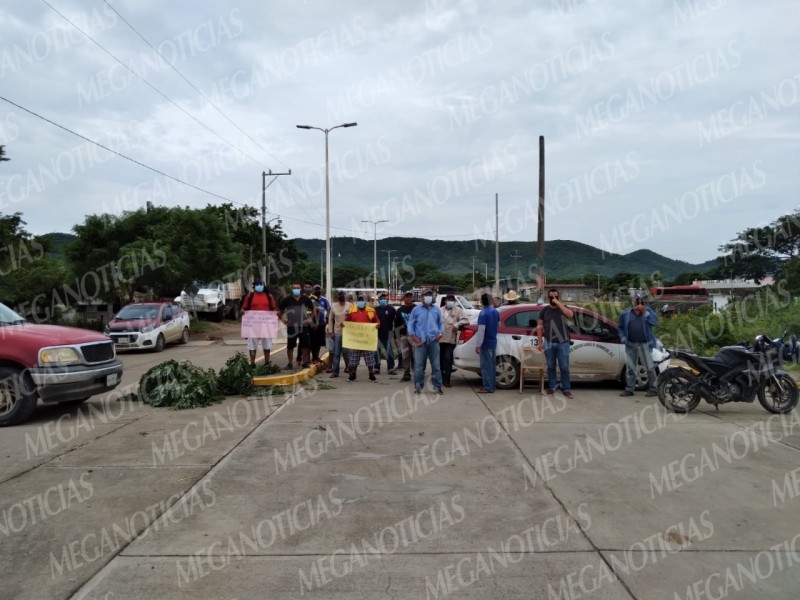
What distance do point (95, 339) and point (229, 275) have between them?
2365cm

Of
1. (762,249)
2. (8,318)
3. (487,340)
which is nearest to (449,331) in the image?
(487,340)

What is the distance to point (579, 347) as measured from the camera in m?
11.6

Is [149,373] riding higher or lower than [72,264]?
lower

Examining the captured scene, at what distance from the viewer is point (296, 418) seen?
8.85 m

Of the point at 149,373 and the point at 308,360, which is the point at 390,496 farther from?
the point at 308,360

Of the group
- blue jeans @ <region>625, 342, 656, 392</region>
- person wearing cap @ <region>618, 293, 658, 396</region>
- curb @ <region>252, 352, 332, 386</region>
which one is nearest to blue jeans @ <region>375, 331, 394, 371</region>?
curb @ <region>252, 352, 332, 386</region>

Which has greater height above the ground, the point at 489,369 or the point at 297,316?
the point at 297,316

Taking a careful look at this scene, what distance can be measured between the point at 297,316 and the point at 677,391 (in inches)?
276

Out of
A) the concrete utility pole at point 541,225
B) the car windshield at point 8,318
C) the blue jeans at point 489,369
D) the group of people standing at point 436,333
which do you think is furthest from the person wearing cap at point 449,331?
the concrete utility pole at point 541,225

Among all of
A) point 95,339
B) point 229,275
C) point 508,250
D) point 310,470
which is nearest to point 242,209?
point 229,275

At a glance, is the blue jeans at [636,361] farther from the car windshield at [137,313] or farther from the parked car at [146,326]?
the car windshield at [137,313]

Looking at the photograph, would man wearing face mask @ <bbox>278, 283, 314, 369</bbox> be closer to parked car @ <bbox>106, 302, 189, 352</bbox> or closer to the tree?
parked car @ <bbox>106, 302, 189, 352</bbox>

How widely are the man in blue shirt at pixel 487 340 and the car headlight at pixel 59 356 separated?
20.7ft

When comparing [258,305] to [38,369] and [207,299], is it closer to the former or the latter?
[38,369]
